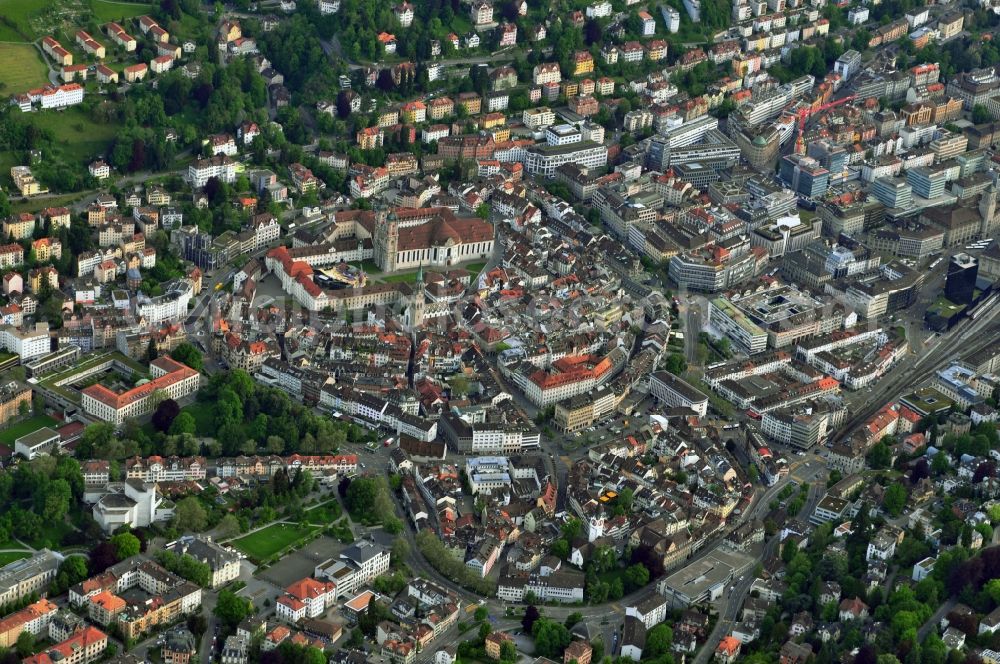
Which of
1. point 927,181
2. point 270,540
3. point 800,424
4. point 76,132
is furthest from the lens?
point 927,181

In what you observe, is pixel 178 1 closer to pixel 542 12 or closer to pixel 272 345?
pixel 542 12

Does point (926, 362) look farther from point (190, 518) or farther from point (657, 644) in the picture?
point (190, 518)

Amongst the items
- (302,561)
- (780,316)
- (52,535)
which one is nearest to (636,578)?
(302,561)

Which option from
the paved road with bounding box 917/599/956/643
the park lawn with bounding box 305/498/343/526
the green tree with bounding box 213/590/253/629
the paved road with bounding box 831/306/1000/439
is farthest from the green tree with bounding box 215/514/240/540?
the paved road with bounding box 831/306/1000/439

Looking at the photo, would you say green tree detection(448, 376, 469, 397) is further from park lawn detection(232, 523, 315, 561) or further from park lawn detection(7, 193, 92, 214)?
park lawn detection(7, 193, 92, 214)

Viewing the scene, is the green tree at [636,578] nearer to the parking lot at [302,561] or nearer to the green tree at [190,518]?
the parking lot at [302,561]

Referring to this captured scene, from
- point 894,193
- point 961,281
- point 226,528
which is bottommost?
point 961,281
